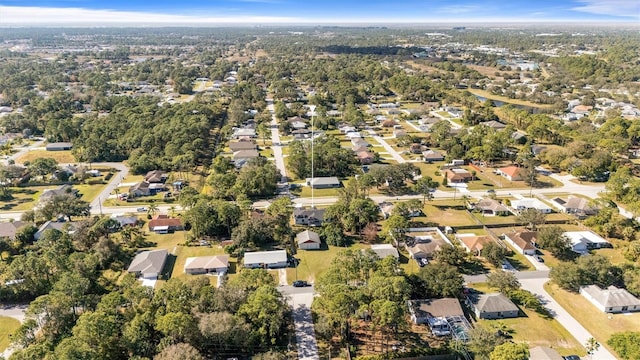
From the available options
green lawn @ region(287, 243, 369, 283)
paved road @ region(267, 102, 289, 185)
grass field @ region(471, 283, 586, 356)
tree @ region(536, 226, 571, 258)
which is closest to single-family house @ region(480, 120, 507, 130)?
paved road @ region(267, 102, 289, 185)

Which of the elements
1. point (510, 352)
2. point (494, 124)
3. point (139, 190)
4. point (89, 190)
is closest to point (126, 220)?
point (139, 190)

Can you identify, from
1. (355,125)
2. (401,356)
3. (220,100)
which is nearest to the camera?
(401,356)

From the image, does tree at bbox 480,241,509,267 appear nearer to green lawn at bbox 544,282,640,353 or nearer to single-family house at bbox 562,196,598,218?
green lawn at bbox 544,282,640,353

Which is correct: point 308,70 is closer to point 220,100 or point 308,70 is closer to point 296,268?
point 220,100

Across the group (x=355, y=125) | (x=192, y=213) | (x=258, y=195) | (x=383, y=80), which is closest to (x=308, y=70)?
(x=383, y=80)

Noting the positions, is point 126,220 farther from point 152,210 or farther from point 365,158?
point 365,158

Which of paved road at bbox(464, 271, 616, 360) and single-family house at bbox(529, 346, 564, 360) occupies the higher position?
single-family house at bbox(529, 346, 564, 360)
